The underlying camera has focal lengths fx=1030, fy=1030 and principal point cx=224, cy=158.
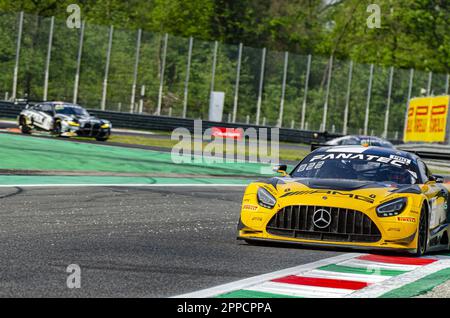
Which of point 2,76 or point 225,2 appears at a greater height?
point 225,2

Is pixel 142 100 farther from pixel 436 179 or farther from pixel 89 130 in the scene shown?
pixel 436 179

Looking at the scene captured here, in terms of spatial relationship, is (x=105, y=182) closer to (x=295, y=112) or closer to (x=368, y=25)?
(x=295, y=112)

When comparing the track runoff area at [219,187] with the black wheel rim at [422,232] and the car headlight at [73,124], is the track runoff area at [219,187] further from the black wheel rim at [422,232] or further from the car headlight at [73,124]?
the car headlight at [73,124]

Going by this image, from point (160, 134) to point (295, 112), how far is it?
10.7 metres

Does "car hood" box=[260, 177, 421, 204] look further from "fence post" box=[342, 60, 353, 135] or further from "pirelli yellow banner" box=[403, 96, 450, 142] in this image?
"fence post" box=[342, 60, 353, 135]

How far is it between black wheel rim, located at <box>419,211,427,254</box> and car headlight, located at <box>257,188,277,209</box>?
154 cm

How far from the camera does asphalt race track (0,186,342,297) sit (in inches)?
303

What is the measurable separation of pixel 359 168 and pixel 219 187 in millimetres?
9631

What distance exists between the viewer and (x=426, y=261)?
10234 millimetres

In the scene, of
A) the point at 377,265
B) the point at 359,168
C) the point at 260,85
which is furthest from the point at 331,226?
the point at 260,85

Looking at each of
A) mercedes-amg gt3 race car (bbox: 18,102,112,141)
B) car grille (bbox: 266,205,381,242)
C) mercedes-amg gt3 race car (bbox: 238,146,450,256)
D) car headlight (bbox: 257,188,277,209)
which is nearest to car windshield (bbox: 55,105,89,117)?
mercedes-amg gt3 race car (bbox: 18,102,112,141)

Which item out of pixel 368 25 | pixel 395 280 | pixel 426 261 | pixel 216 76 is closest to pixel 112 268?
pixel 395 280

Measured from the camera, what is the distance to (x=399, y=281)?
8.33m

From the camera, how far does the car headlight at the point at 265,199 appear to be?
10844mm
